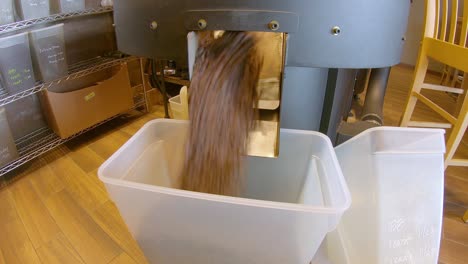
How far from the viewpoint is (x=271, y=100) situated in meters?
0.56

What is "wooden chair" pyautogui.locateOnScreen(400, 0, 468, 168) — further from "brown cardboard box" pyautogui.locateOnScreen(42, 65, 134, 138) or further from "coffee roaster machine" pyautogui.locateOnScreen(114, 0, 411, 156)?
"brown cardboard box" pyautogui.locateOnScreen(42, 65, 134, 138)

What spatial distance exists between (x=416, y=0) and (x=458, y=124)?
90.2 inches

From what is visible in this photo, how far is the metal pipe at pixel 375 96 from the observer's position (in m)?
0.89

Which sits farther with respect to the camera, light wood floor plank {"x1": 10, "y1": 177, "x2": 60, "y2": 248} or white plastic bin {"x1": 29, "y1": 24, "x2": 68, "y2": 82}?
white plastic bin {"x1": 29, "y1": 24, "x2": 68, "y2": 82}

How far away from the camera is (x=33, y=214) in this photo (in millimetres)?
1044

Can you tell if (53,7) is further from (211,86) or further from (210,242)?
(210,242)

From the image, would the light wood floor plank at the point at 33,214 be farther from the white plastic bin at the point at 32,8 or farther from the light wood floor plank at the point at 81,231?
the white plastic bin at the point at 32,8

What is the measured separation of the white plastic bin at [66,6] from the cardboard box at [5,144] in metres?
0.50

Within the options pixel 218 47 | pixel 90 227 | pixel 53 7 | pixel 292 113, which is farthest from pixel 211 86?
pixel 53 7

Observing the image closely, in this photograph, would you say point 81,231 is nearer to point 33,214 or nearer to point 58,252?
point 58,252

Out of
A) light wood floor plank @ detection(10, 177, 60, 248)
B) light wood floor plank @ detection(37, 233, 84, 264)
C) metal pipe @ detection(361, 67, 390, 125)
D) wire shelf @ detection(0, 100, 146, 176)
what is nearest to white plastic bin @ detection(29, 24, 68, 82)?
wire shelf @ detection(0, 100, 146, 176)

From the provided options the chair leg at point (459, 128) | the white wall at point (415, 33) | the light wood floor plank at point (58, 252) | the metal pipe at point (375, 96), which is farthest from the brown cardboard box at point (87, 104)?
the white wall at point (415, 33)

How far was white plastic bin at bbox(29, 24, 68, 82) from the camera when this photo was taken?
3.81 feet

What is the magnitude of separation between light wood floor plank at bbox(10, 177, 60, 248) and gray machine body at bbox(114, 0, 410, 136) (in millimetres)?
809
